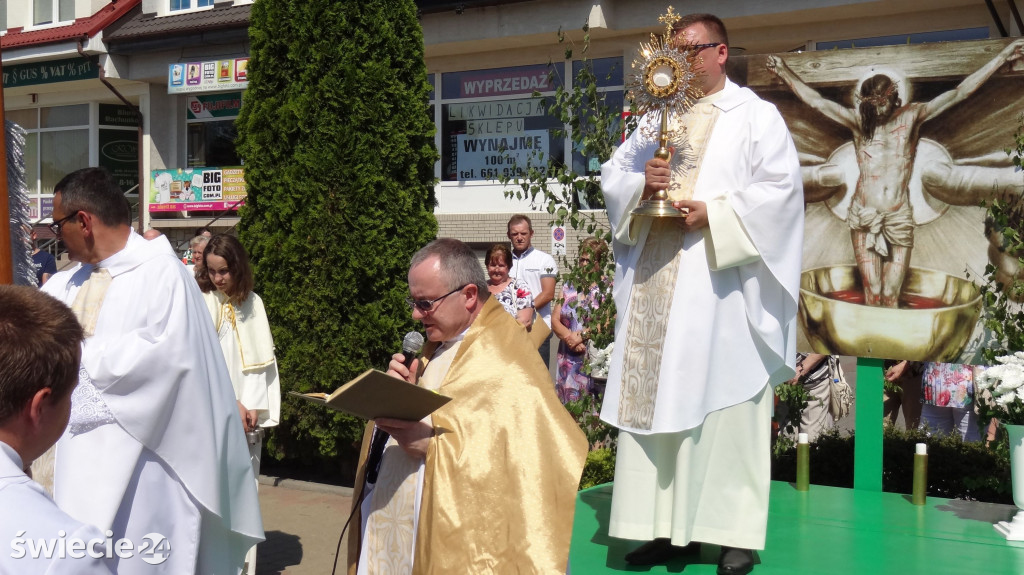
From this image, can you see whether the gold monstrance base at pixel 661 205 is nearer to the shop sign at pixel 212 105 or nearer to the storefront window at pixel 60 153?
the shop sign at pixel 212 105

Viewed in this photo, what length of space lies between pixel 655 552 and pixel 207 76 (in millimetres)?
15599

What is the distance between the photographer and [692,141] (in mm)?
4598

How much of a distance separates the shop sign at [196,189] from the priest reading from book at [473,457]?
17.2m

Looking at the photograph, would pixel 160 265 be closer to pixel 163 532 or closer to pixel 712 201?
pixel 163 532

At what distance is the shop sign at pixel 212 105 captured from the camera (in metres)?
20.2

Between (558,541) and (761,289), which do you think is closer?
(558,541)

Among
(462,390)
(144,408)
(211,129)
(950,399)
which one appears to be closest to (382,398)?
(462,390)

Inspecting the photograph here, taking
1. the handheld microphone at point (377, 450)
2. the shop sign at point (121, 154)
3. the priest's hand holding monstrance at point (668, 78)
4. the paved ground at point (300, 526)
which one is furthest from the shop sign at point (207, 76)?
the handheld microphone at point (377, 450)

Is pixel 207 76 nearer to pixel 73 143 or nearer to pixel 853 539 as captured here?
pixel 73 143

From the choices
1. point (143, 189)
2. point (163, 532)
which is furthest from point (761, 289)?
point (143, 189)

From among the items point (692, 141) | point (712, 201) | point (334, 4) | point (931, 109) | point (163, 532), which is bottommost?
point (163, 532)

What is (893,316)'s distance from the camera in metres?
6.26

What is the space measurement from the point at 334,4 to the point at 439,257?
5.29 meters

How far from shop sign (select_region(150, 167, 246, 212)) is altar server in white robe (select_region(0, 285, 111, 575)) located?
18.3 meters
